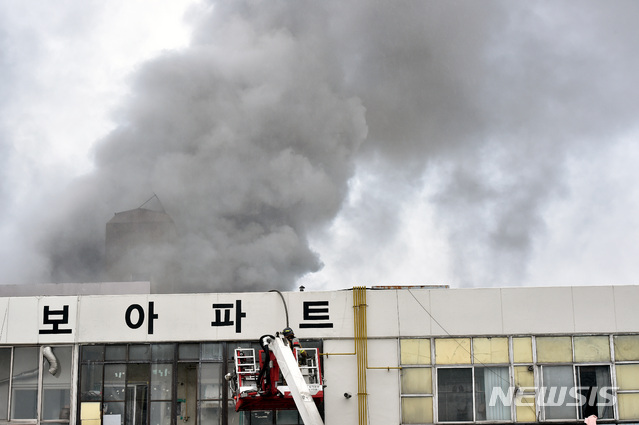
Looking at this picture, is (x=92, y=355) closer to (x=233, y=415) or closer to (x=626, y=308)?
(x=233, y=415)

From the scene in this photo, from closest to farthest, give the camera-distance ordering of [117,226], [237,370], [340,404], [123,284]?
[237,370] → [340,404] → [123,284] → [117,226]

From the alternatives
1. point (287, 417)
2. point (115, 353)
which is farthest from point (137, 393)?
point (287, 417)

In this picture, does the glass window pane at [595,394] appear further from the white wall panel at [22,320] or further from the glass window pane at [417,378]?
the white wall panel at [22,320]

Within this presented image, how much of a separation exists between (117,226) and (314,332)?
33901 millimetres

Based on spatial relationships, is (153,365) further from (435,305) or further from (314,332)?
(435,305)

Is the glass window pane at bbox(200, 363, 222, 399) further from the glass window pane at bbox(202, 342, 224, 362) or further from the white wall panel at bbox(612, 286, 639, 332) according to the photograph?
the white wall panel at bbox(612, 286, 639, 332)

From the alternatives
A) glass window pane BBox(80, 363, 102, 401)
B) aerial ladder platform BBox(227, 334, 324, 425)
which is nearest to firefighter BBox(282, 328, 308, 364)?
aerial ladder platform BBox(227, 334, 324, 425)

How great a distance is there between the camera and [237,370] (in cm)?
1585

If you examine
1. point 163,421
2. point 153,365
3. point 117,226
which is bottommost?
point 163,421

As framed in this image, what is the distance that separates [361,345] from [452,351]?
2.05 meters

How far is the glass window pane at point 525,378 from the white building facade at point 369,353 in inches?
1.0

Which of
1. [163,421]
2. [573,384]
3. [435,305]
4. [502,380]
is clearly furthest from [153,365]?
[573,384]

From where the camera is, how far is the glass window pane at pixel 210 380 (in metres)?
17.3

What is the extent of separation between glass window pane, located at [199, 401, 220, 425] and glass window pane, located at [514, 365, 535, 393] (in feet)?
22.0
